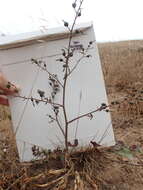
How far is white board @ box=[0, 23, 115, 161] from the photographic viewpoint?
1.63 metres

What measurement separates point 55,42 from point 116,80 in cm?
189

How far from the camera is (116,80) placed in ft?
11.2

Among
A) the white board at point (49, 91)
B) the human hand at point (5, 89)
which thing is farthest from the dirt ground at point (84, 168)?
the human hand at point (5, 89)

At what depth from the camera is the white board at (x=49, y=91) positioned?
163 centimetres

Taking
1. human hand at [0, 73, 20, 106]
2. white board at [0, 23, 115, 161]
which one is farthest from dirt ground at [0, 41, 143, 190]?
human hand at [0, 73, 20, 106]

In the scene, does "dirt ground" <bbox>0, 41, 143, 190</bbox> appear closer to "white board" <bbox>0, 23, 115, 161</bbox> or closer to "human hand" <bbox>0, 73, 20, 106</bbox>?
"white board" <bbox>0, 23, 115, 161</bbox>

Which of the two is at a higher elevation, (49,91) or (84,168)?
(49,91)

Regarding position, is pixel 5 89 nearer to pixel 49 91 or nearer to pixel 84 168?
pixel 49 91

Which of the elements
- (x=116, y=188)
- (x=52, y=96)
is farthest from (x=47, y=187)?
(x=52, y=96)

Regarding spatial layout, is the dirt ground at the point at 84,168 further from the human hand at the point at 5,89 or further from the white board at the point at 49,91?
the human hand at the point at 5,89

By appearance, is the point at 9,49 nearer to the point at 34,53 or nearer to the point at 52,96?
the point at 34,53

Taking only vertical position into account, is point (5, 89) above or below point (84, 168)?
above

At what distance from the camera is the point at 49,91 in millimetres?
1689

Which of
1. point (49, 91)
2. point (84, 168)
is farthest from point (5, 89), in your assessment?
point (84, 168)
